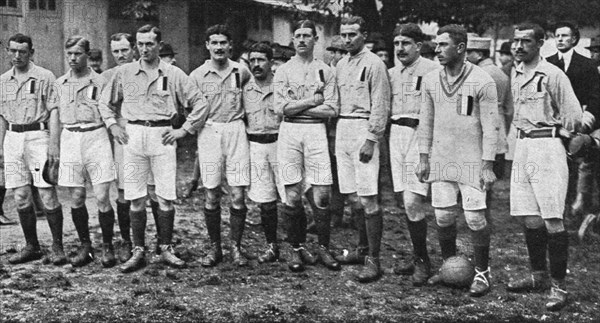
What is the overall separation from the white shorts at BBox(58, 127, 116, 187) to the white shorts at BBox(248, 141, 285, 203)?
1392 mm

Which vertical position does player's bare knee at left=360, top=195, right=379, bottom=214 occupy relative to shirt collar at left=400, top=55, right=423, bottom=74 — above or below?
below

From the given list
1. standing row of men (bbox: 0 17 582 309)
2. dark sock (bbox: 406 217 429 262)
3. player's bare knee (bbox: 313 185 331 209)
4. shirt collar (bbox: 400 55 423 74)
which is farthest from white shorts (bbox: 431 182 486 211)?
shirt collar (bbox: 400 55 423 74)

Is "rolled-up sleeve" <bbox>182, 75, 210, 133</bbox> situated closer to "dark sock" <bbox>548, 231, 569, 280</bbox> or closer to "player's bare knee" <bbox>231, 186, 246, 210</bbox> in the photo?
"player's bare knee" <bbox>231, 186, 246, 210</bbox>

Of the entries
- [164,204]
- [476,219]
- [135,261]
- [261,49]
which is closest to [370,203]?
[476,219]

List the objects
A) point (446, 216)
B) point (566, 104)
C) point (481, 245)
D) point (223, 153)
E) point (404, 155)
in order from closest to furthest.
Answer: point (566, 104) → point (481, 245) → point (446, 216) → point (404, 155) → point (223, 153)

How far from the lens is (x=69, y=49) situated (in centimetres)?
649

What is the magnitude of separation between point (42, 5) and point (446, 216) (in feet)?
25.9

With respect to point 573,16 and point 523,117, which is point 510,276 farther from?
point 573,16

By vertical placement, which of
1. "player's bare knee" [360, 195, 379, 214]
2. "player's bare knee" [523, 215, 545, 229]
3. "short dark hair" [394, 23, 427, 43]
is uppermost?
"short dark hair" [394, 23, 427, 43]

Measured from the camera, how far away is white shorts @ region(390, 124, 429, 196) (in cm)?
631

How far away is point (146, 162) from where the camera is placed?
658 centimetres

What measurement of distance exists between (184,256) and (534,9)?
1075cm

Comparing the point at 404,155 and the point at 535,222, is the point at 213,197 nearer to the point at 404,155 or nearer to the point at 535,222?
the point at 404,155

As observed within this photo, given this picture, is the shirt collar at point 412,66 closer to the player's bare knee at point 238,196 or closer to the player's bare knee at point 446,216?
the player's bare knee at point 446,216
